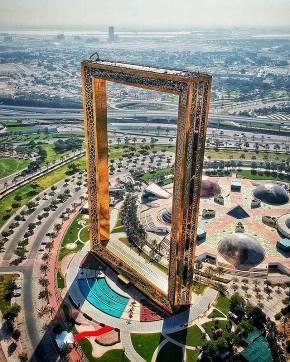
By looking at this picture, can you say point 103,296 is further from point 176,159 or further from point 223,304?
point 176,159

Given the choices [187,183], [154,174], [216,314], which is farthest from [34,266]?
[154,174]

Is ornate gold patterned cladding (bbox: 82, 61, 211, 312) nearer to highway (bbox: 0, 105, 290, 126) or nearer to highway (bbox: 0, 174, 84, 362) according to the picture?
highway (bbox: 0, 174, 84, 362)

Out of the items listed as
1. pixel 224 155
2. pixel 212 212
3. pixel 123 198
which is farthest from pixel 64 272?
pixel 224 155

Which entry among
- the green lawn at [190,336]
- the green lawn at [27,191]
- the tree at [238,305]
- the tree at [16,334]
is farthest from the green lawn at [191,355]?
the green lawn at [27,191]

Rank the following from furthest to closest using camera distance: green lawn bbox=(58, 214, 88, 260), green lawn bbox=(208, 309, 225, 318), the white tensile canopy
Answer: green lawn bbox=(58, 214, 88, 260)
green lawn bbox=(208, 309, 225, 318)
the white tensile canopy

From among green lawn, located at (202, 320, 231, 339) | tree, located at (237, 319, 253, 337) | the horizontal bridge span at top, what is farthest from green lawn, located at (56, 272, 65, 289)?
the horizontal bridge span at top

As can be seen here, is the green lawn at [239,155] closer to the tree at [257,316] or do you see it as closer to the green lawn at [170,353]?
the tree at [257,316]
